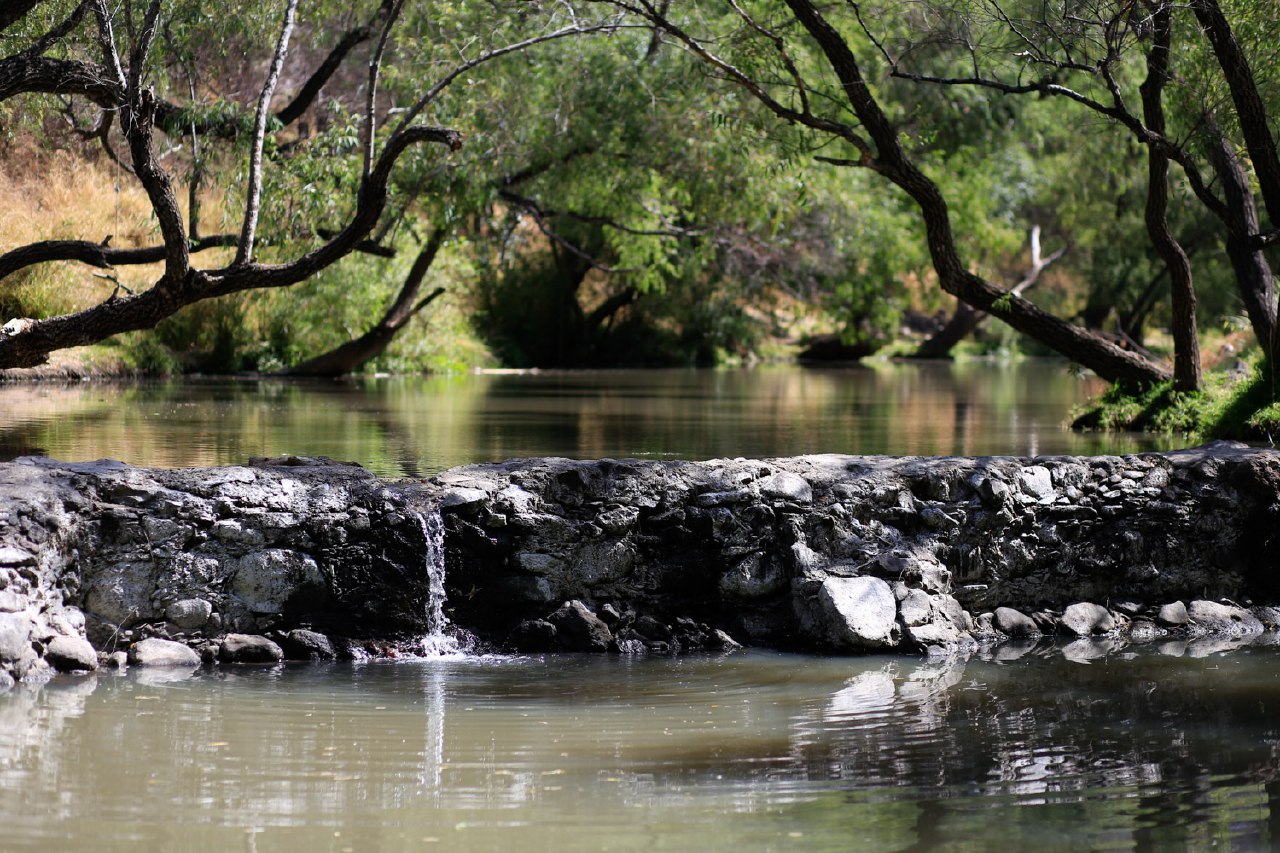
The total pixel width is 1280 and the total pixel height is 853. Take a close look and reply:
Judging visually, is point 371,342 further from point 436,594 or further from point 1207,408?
point 436,594

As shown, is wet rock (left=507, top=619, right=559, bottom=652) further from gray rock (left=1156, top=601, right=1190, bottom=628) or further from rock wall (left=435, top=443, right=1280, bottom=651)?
gray rock (left=1156, top=601, right=1190, bottom=628)

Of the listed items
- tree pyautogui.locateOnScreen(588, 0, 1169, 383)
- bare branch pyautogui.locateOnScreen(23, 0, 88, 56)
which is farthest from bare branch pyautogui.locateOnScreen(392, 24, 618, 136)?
bare branch pyautogui.locateOnScreen(23, 0, 88, 56)

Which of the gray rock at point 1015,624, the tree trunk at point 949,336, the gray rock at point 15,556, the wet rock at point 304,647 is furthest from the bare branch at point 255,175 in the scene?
the tree trunk at point 949,336

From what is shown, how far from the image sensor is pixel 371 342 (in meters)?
27.0

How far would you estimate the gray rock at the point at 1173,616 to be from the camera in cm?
949

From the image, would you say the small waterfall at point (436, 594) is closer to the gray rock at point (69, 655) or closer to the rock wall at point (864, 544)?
the rock wall at point (864, 544)

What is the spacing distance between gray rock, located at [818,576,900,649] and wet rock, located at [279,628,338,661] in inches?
112

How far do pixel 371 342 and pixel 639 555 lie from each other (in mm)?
18766

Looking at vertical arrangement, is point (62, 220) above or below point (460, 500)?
above

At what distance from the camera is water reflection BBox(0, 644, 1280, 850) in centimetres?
525

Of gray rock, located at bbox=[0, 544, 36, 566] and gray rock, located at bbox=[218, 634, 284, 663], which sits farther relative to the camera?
gray rock, located at bbox=[218, 634, 284, 663]

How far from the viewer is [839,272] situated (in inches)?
1431

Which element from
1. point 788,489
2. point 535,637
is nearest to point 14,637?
point 535,637

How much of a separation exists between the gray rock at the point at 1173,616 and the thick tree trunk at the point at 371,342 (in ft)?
59.3
